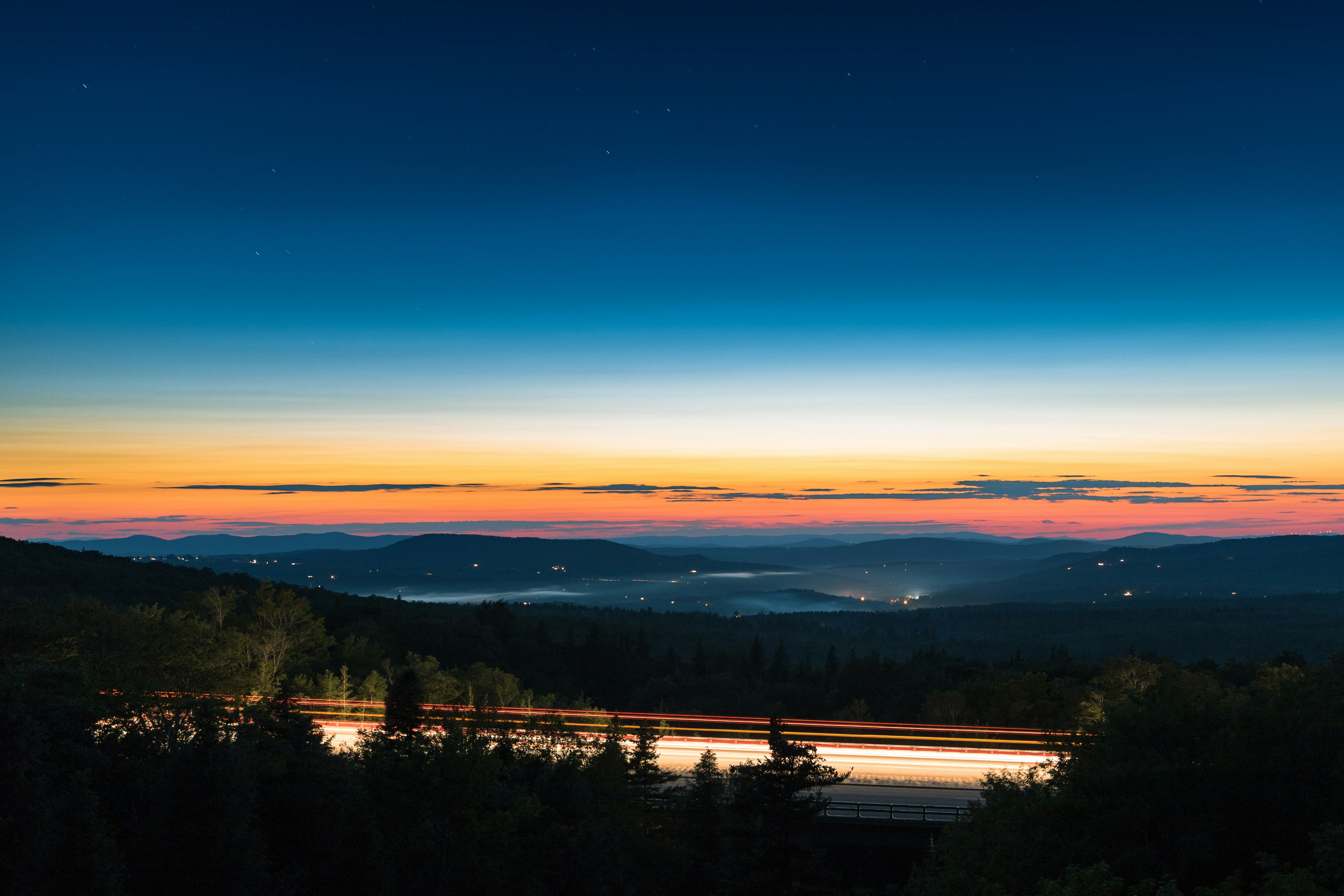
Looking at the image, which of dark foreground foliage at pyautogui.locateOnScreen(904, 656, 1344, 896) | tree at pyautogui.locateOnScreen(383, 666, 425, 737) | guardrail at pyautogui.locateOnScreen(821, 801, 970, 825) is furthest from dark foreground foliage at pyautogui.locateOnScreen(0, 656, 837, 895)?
dark foreground foliage at pyautogui.locateOnScreen(904, 656, 1344, 896)

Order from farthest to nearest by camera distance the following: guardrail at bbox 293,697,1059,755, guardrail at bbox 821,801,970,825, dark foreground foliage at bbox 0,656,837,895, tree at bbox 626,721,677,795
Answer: guardrail at bbox 293,697,1059,755
tree at bbox 626,721,677,795
guardrail at bbox 821,801,970,825
dark foreground foliage at bbox 0,656,837,895

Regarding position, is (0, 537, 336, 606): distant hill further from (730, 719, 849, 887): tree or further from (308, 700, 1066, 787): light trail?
(730, 719, 849, 887): tree

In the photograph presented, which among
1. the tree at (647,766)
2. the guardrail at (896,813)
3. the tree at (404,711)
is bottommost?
the guardrail at (896,813)

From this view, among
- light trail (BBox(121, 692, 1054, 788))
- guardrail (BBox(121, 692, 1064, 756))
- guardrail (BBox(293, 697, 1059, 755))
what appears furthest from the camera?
guardrail (BBox(293, 697, 1059, 755))

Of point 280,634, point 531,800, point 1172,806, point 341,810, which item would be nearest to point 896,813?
point 1172,806

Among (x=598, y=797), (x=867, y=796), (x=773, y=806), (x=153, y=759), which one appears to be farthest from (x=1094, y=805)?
(x=153, y=759)

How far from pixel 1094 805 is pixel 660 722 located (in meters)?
28.3

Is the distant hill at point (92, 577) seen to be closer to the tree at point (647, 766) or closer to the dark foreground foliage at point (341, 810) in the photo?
the dark foreground foliage at point (341, 810)

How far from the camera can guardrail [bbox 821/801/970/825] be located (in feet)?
107

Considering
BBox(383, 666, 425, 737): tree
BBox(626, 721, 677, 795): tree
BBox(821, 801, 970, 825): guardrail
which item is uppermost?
BBox(383, 666, 425, 737): tree

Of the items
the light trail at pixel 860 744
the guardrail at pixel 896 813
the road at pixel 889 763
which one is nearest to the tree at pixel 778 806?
the guardrail at pixel 896 813

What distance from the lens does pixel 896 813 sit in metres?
33.2

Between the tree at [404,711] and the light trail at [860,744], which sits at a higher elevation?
the tree at [404,711]

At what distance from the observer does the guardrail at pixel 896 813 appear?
107 feet
